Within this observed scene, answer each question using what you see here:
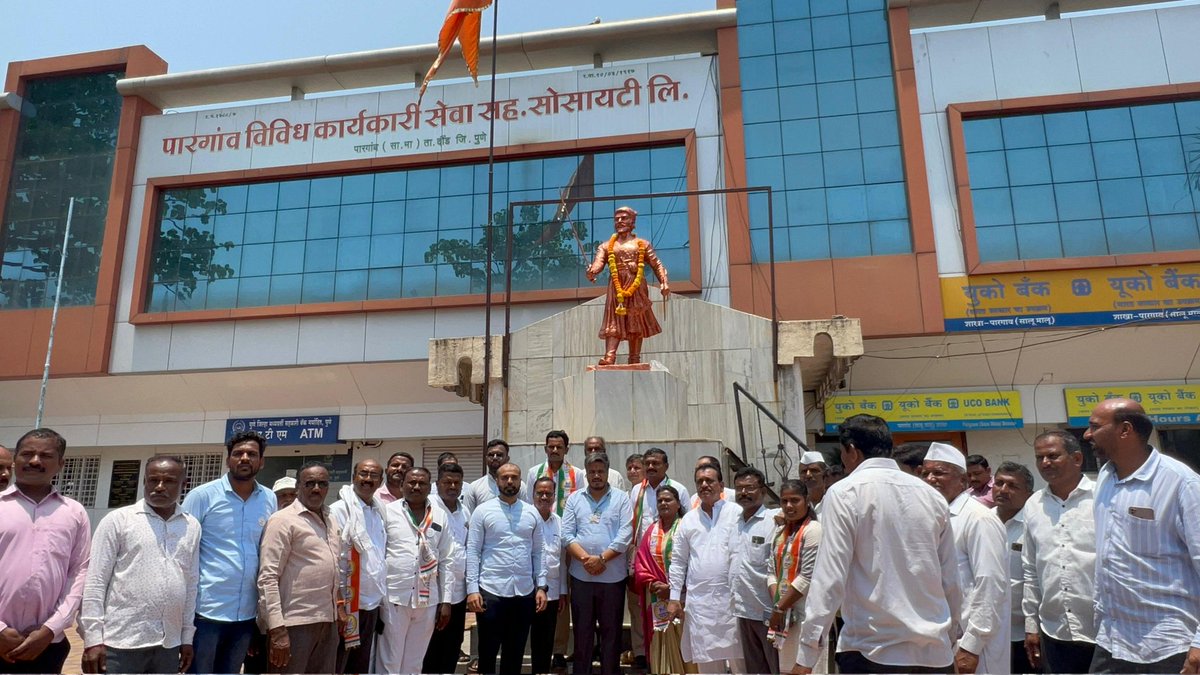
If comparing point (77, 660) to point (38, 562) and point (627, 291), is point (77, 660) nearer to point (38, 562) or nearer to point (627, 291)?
point (38, 562)

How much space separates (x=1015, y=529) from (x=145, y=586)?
15.4 feet

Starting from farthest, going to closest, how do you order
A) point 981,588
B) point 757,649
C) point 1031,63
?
point 1031,63 → point 757,649 → point 981,588

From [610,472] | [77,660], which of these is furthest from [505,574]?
[77,660]

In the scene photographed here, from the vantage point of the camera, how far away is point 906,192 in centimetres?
1502

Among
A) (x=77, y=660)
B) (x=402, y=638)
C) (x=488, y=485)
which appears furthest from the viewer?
(x=77, y=660)

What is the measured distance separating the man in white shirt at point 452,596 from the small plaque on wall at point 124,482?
51.6ft

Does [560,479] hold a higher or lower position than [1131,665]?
higher

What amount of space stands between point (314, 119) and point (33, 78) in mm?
7155

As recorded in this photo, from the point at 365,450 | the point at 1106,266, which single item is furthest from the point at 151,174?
the point at 1106,266

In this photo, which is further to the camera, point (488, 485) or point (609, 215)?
point (609, 215)

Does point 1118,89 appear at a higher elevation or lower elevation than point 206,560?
higher

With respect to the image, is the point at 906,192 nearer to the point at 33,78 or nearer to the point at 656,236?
the point at 656,236

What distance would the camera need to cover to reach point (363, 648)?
186 inches

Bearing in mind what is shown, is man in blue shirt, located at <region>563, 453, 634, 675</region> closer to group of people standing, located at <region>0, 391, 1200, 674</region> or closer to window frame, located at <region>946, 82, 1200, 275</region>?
group of people standing, located at <region>0, 391, 1200, 674</region>
